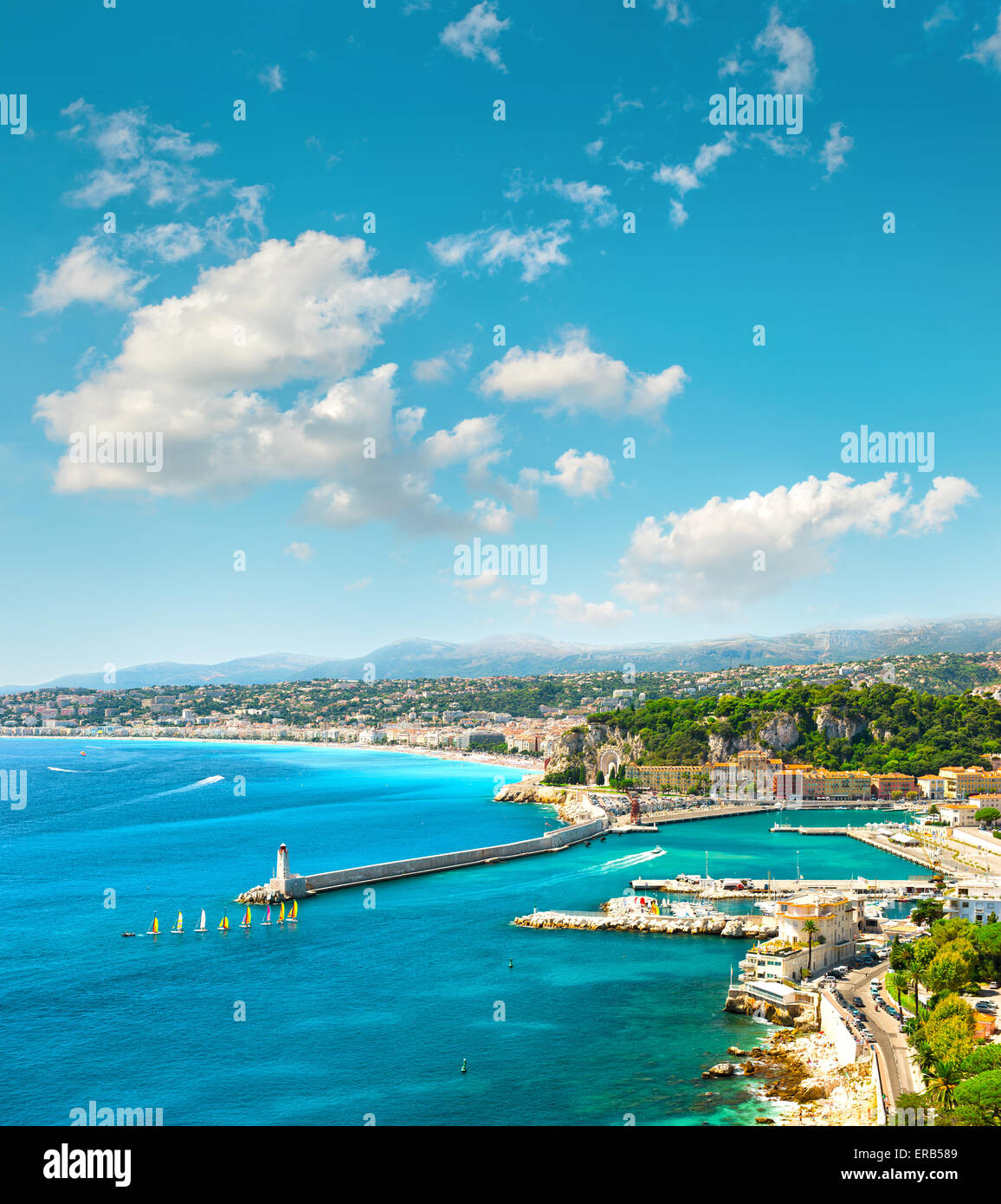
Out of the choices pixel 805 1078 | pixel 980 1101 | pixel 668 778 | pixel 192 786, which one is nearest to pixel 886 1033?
pixel 805 1078

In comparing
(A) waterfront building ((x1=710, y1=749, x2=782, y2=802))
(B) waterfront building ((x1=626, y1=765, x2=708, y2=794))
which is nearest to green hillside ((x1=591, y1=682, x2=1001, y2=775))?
(B) waterfront building ((x1=626, y1=765, x2=708, y2=794))

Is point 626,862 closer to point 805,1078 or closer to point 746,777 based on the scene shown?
point 805,1078

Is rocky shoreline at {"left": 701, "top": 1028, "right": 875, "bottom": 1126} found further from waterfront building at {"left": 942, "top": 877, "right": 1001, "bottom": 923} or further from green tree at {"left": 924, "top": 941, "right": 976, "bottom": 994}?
waterfront building at {"left": 942, "top": 877, "right": 1001, "bottom": 923}

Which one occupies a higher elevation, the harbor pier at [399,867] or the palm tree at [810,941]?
the palm tree at [810,941]

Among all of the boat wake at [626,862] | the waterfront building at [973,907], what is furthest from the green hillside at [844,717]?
the waterfront building at [973,907]

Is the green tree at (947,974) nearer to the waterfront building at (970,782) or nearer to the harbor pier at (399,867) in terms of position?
the harbor pier at (399,867)
